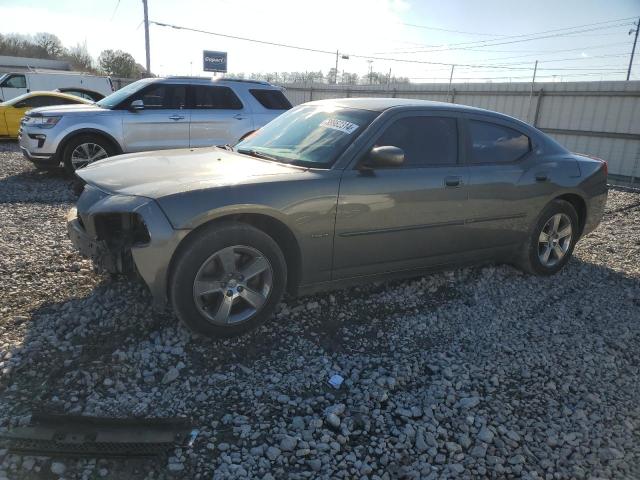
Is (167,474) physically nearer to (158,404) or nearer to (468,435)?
(158,404)

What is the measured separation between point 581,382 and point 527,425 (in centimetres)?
74

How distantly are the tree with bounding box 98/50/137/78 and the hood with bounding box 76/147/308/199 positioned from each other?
47.5 metres

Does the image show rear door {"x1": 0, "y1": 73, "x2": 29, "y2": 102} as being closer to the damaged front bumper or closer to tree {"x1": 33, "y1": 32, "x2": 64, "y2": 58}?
the damaged front bumper

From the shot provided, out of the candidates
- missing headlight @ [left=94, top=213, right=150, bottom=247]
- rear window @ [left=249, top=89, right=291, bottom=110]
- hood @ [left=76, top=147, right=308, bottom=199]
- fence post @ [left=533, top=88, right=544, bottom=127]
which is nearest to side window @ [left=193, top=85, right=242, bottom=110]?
rear window @ [left=249, top=89, right=291, bottom=110]

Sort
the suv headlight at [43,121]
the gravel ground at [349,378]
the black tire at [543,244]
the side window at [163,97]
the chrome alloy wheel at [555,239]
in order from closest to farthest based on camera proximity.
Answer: the gravel ground at [349,378], the black tire at [543,244], the chrome alloy wheel at [555,239], the suv headlight at [43,121], the side window at [163,97]

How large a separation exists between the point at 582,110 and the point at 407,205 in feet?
37.7

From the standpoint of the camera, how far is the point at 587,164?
16.7 feet

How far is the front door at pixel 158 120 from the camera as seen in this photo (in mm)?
8023

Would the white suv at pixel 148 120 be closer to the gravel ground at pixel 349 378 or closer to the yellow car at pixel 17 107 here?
the gravel ground at pixel 349 378

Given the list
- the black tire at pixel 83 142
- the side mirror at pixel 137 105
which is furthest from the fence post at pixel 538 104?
the black tire at pixel 83 142

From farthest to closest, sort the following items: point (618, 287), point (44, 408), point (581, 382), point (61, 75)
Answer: point (61, 75) < point (618, 287) < point (581, 382) < point (44, 408)

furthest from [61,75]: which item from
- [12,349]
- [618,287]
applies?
[618,287]

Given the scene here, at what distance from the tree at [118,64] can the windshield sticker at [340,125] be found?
47906 millimetres

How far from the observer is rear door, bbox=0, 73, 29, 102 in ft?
57.6
